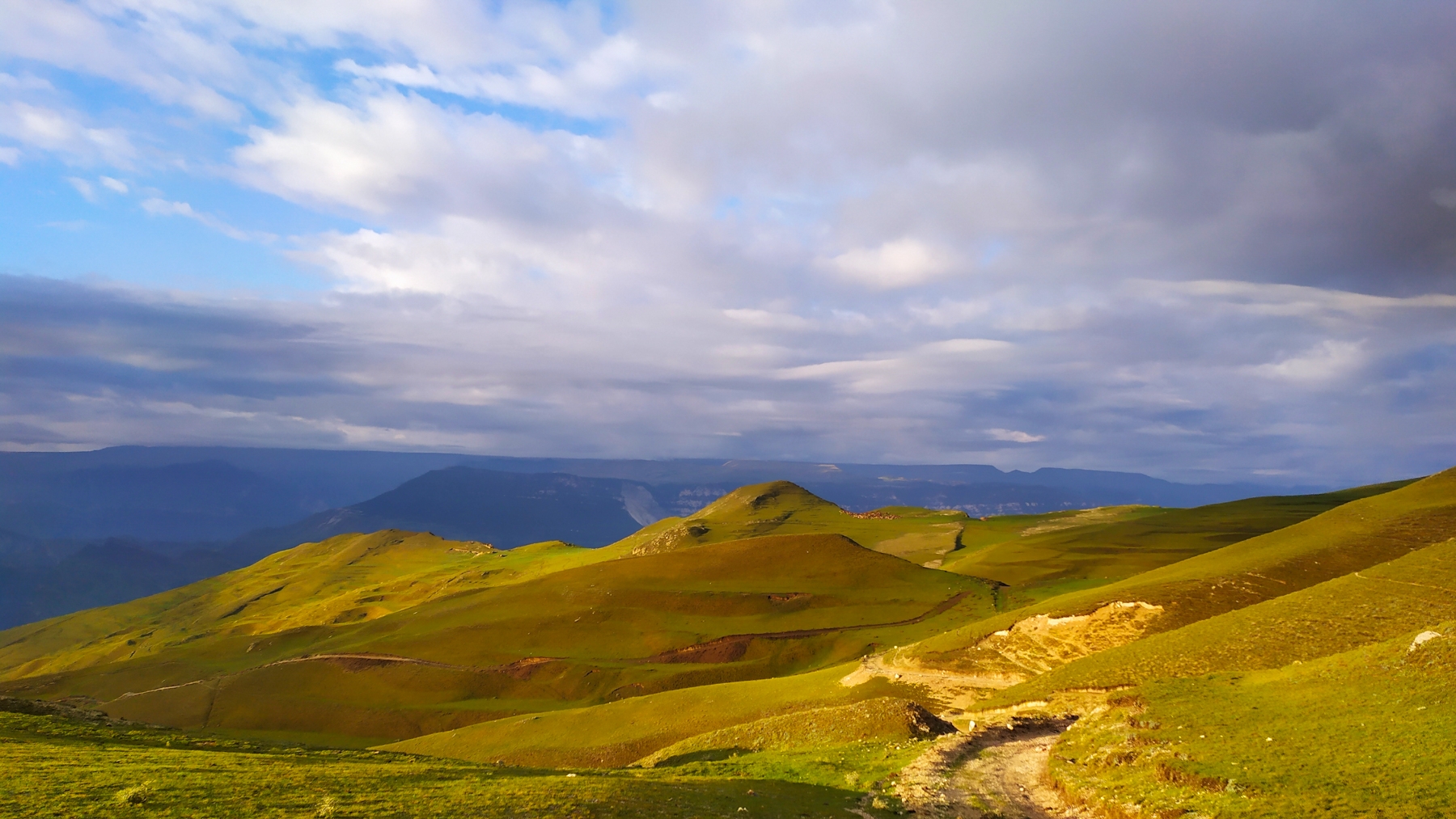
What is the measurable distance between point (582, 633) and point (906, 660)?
5960 cm

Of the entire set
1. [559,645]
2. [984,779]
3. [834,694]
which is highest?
[984,779]

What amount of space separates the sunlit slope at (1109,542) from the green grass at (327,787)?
301ft

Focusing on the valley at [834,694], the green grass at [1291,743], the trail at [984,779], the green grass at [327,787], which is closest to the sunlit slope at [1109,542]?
the valley at [834,694]

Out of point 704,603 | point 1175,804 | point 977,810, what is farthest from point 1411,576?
point 704,603

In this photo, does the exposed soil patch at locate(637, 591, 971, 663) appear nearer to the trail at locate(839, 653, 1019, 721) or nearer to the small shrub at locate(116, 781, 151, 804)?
the trail at locate(839, 653, 1019, 721)

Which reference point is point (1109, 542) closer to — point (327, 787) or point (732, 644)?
point (732, 644)

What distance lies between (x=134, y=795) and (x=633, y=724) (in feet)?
144

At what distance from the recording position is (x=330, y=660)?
351 feet

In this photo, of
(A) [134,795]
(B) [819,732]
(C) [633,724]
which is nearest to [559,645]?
(C) [633,724]

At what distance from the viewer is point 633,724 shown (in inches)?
2399

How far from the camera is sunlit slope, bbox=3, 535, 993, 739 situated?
298 feet

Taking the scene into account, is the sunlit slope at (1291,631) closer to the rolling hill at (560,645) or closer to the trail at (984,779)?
the trail at (984,779)

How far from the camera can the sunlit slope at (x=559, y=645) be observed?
90812 mm

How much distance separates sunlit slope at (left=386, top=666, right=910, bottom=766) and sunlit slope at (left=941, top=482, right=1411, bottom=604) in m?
58.9
